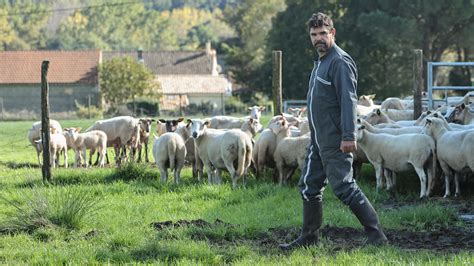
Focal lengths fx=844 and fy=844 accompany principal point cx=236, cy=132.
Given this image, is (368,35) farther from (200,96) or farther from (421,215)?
(421,215)

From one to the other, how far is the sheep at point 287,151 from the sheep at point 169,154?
6.34 ft

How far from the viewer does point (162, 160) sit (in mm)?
16906

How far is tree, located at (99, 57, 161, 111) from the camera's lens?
229 ft

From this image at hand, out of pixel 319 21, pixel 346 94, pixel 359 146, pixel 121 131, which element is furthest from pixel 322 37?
pixel 121 131

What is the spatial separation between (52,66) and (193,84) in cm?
1612

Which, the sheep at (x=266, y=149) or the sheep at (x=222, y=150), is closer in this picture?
the sheep at (x=222, y=150)

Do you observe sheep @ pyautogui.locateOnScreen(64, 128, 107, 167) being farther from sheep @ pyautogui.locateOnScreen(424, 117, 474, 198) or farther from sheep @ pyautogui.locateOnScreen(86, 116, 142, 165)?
sheep @ pyautogui.locateOnScreen(424, 117, 474, 198)

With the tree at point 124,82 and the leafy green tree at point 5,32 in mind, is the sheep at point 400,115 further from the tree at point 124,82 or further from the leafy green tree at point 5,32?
the leafy green tree at point 5,32

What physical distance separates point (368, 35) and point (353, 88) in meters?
48.8

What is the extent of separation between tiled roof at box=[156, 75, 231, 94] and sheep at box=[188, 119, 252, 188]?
72733mm

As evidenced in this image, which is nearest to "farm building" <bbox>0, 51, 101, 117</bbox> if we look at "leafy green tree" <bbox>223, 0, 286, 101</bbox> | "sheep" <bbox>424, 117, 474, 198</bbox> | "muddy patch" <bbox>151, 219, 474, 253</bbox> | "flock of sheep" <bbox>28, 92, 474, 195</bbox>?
"leafy green tree" <bbox>223, 0, 286, 101</bbox>

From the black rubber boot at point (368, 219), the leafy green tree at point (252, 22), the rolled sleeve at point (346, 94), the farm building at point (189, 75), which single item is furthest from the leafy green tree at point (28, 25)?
the black rubber boot at point (368, 219)

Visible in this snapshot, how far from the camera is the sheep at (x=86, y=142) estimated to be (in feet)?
73.0

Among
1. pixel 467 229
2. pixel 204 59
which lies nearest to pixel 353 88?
pixel 467 229
